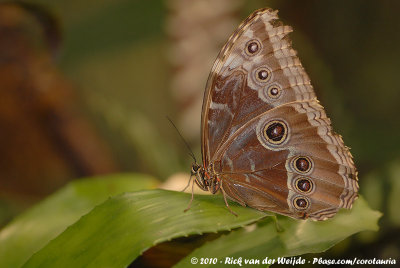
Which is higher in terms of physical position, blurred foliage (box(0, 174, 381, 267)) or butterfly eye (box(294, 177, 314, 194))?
butterfly eye (box(294, 177, 314, 194))

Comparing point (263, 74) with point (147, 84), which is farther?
point (147, 84)

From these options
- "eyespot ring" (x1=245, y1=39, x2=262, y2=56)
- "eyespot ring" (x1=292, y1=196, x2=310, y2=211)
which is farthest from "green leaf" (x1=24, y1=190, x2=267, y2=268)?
"eyespot ring" (x1=245, y1=39, x2=262, y2=56)

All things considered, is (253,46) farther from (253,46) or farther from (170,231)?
(170,231)

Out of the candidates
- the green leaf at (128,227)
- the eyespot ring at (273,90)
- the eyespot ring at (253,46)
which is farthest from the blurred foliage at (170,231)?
the eyespot ring at (253,46)

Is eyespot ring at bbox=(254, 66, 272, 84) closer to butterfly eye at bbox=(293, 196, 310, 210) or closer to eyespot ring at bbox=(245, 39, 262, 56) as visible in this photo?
eyespot ring at bbox=(245, 39, 262, 56)

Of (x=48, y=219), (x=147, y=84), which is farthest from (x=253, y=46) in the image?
(x=147, y=84)
